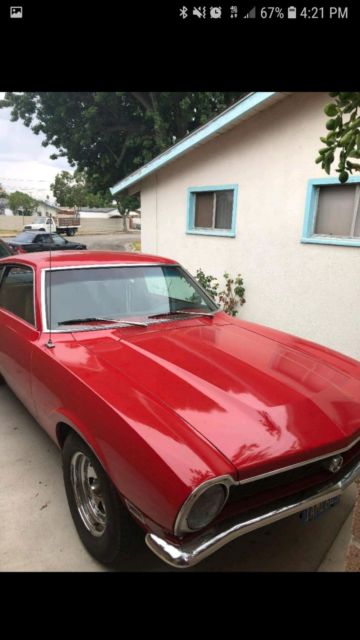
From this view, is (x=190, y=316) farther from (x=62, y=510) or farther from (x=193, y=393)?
(x=62, y=510)

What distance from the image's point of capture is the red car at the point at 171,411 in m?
1.70

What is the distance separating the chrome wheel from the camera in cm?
228

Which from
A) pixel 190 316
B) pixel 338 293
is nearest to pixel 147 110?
pixel 338 293

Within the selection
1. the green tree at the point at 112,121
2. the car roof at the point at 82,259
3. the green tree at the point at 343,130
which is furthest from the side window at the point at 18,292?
the green tree at the point at 112,121

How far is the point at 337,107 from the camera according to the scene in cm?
155

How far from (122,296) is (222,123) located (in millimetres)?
4210

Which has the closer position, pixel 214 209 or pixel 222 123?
pixel 222 123

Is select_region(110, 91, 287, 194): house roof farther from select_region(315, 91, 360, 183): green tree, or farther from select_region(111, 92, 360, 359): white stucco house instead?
select_region(315, 91, 360, 183): green tree

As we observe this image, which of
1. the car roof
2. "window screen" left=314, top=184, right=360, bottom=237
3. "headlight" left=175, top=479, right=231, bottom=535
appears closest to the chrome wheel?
"headlight" left=175, top=479, right=231, bottom=535

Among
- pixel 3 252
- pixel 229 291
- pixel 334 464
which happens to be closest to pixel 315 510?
pixel 334 464

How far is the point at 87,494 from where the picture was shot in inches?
94.9

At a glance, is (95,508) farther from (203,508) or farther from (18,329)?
(18,329)

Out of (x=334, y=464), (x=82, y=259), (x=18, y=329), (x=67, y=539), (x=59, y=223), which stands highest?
(x=59, y=223)

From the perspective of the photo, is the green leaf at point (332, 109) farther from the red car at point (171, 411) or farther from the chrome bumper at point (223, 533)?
the chrome bumper at point (223, 533)
